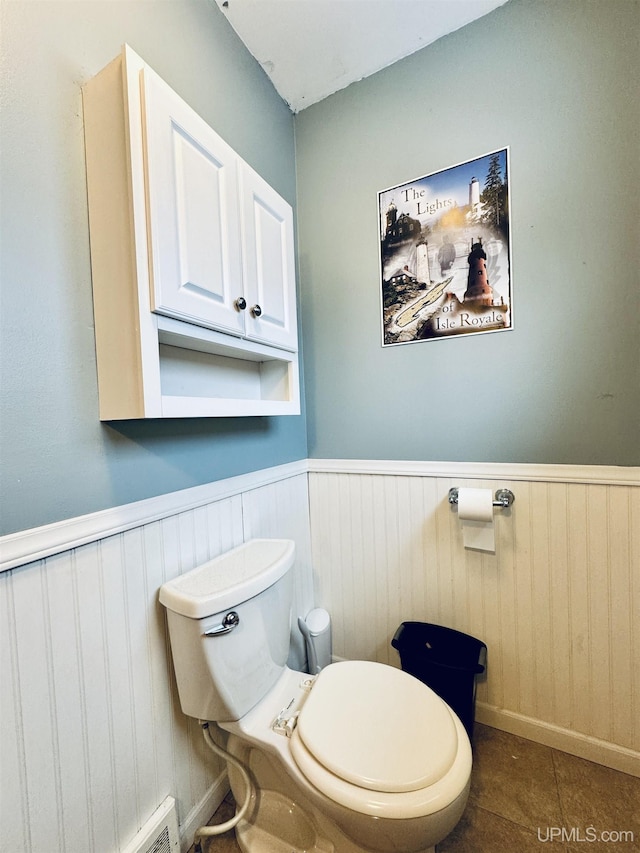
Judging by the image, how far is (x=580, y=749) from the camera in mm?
1229

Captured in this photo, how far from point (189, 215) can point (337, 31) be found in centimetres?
108

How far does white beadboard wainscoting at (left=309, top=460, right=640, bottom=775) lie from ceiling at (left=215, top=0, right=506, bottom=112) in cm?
160

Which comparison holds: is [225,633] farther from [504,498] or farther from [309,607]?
[504,498]

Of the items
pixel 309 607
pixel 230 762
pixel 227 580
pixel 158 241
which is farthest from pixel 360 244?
pixel 230 762

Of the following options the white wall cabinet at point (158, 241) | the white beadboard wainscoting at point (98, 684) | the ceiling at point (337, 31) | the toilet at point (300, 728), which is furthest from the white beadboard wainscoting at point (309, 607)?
the ceiling at point (337, 31)

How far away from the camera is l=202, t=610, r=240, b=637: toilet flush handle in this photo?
2.85ft

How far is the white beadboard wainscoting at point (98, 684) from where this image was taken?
682 mm

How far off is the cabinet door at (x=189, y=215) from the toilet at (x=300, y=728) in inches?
28.4

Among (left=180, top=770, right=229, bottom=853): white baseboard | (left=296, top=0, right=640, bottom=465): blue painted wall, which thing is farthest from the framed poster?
(left=180, top=770, right=229, bottom=853): white baseboard

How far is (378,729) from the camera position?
0.88 meters

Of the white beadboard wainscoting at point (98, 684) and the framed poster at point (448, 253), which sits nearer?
the white beadboard wainscoting at point (98, 684)

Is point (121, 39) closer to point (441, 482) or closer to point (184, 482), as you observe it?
point (184, 482)

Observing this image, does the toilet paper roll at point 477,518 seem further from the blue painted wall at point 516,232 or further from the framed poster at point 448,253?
the framed poster at point 448,253

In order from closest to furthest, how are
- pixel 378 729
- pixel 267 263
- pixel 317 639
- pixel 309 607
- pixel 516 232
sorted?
pixel 378 729
pixel 267 263
pixel 516 232
pixel 317 639
pixel 309 607
